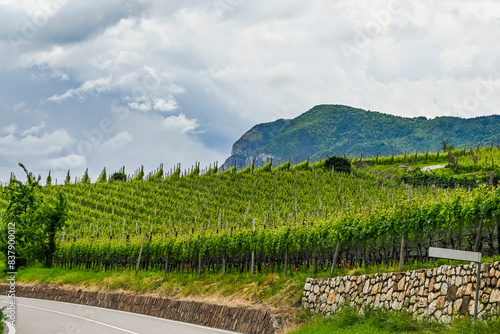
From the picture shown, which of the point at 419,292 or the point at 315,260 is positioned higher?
the point at 315,260

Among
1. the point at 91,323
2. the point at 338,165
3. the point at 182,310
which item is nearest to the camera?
the point at 91,323

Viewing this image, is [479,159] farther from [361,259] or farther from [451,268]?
[451,268]

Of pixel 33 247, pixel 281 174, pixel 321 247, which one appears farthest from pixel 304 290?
pixel 281 174

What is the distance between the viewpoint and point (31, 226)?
131 ft

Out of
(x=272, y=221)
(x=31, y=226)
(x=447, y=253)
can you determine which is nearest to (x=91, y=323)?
(x=447, y=253)

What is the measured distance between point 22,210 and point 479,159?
6228cm

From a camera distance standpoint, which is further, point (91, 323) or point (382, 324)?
point (91, 323)

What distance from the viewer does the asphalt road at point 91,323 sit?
16.1 metres

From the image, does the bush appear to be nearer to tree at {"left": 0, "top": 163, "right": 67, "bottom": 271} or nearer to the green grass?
tree at {"left": 0, "top": 163, "right": 67, "bottom": 271}

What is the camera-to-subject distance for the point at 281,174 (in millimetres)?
68688

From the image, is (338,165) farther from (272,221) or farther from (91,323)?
(91,323)

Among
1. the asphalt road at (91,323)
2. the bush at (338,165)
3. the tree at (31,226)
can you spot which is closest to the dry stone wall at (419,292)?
the asphalt road at (91,323)

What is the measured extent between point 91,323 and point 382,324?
9688 millimetres

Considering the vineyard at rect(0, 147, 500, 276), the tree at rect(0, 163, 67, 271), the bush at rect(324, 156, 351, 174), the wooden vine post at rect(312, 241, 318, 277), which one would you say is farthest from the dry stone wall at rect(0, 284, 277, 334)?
the bush at rect(324, 156, 351, 174)
